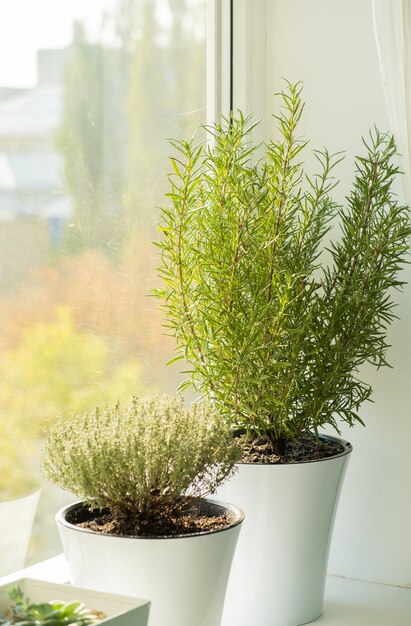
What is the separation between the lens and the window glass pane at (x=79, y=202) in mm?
1714

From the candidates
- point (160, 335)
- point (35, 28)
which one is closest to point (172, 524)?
point (160, 335)

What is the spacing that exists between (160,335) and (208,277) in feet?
0.93

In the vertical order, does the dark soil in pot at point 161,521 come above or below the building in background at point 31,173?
below

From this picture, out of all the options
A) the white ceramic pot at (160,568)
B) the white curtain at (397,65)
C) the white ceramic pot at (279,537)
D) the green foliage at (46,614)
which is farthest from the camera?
the white curtain at (397,65)

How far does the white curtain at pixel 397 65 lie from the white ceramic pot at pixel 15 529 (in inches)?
40.7

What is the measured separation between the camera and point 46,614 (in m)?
1.03

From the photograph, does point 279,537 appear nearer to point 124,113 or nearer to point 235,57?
point 124,113

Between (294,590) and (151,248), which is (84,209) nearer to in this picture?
(151,248)

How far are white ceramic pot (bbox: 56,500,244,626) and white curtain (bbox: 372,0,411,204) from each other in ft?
3.20

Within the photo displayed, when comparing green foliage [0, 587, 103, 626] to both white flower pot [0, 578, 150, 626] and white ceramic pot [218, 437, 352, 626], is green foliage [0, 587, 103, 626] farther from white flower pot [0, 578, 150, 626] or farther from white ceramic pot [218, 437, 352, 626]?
white ceramic pot [218, 437, 352, 626]

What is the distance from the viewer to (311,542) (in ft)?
6.17

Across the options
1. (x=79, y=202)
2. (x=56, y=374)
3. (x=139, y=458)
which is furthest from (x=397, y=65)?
(x=139, y=458)

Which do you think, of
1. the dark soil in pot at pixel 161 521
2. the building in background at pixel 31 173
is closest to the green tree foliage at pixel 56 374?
the building in background at pixel 31 173

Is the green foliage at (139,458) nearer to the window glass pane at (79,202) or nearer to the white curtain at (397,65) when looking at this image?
the window glass pane at (79,202)
